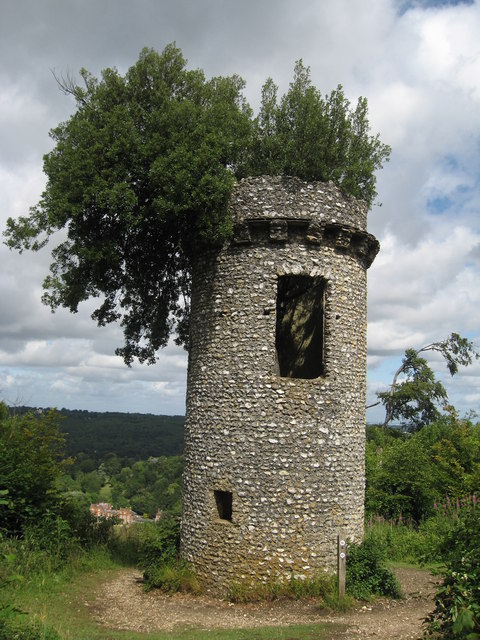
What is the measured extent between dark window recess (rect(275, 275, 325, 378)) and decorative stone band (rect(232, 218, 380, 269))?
224 cm

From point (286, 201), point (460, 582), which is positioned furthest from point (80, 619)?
point (286, 201)

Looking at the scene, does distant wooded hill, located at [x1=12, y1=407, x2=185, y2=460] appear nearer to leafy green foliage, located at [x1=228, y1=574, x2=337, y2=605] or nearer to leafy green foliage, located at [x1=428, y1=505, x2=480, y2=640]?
leafy green foliage, located at [x1=228, y1=574, x2=337, y2=605]

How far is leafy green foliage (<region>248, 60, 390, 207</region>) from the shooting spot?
501 inches

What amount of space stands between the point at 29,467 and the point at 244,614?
20.3 ft

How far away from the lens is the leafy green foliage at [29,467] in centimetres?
1200

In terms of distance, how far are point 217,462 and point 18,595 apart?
4.07m

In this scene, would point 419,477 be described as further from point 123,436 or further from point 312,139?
point 123,436

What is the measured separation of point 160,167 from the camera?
10.3m

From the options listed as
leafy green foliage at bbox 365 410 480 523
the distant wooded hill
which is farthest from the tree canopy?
the distant wooded hill

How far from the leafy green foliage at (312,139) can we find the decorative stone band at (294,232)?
254 cm

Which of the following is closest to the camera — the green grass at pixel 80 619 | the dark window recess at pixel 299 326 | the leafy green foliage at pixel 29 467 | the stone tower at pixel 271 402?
the green grass at pixel 80 619

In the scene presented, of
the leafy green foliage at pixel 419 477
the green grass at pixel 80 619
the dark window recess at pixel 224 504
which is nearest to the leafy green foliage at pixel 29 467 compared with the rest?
the green grass at pixel 80 619

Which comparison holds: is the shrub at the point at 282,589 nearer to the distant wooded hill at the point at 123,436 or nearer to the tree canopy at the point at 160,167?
the tree canopy at the point at 160,167

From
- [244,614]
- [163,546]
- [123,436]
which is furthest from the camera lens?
[123,436]
